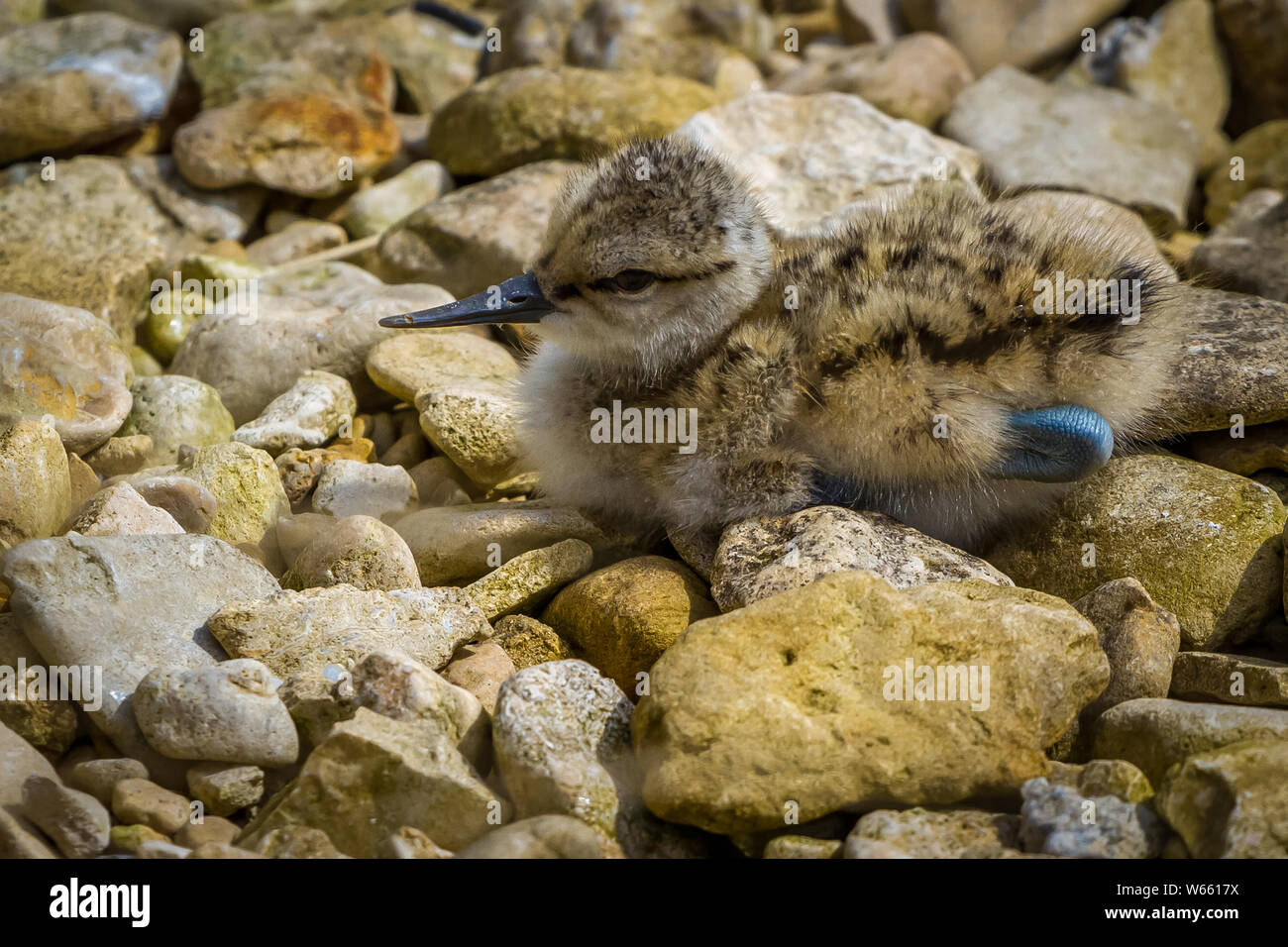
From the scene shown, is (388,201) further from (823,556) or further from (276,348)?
(823,556)

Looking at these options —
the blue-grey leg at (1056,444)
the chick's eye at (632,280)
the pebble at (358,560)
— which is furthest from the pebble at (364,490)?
the blue-grey leg at (1056,444)

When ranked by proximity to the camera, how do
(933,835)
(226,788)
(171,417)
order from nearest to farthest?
(933,835)
(226,788)
(171,417)

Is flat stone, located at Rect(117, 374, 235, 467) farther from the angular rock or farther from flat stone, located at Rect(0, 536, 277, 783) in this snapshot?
the angular rock

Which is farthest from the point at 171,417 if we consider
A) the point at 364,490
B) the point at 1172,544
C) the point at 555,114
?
the point at 1172,544

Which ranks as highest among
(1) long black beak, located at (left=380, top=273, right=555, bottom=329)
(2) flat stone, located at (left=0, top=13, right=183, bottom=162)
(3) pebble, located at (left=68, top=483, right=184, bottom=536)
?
(2) flat stone, located at (left=0, top=13, right=183, bottom=162)

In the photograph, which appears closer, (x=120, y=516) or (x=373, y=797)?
(x=373, y=797)

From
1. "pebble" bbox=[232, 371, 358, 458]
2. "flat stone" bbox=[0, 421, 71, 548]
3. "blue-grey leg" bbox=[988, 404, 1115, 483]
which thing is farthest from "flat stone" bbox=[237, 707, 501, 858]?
"pebble" bbox=[232, 371, 358, 458]
